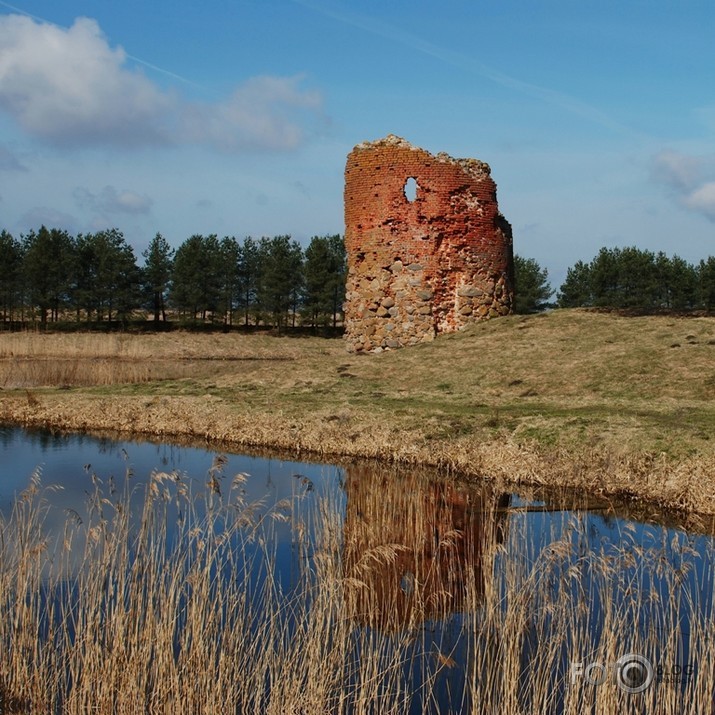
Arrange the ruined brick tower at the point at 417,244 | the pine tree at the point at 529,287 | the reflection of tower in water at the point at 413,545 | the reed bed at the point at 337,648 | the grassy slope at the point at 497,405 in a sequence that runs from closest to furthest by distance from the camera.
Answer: the reed bed at the point at 337,648, the reflection of tower in water at the point at 413,545, the grassy slope at the point at 497,405, the ruined brick tower at the point at 417,244, the pine tree at the point at 529,287

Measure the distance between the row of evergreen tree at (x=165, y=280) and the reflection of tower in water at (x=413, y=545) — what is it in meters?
59.2

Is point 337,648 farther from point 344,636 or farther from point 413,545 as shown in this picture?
→ point 413,545

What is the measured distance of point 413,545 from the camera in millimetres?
9688

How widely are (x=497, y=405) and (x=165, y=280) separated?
62.6 m

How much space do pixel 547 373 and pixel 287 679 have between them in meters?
15.4

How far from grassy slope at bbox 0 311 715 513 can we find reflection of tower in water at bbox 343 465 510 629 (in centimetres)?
143

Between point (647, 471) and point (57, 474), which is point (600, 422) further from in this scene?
point (57, 474)

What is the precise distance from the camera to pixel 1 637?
6.23 meters

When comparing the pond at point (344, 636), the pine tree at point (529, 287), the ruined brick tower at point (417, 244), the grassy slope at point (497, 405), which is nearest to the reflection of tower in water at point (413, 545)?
the pond at point (344, 636)

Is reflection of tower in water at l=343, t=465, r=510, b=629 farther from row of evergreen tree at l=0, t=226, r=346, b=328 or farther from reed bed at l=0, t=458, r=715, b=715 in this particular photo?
row of evergreen tree at l=0, t=226, r=346, b=328

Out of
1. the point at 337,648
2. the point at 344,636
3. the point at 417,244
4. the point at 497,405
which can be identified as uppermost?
the point at 417,244

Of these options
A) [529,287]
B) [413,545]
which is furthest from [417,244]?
[529,287]

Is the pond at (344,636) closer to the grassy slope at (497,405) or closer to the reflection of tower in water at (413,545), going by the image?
the reflection of tower in water at (413,545)

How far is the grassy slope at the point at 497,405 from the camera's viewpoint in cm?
1302
